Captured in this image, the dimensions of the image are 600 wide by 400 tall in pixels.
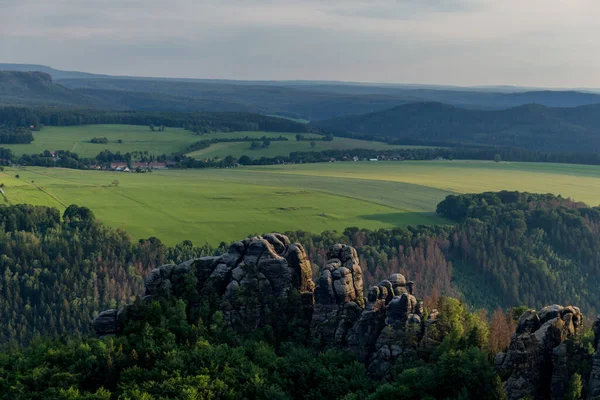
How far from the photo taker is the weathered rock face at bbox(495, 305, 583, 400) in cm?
4884

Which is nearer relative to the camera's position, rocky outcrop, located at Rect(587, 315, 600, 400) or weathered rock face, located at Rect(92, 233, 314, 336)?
rocky outcrop, located at Rect(587, 315, 600, 400)

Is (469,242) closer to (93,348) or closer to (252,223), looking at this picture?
(252,223)

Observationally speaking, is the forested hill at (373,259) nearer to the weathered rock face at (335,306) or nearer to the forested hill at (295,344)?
the forested hill at (295,344)

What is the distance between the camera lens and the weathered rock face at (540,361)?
48844 mm

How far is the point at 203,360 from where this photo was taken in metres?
56.5

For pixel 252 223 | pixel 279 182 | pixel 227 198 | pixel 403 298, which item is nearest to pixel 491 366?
pixel 403 298

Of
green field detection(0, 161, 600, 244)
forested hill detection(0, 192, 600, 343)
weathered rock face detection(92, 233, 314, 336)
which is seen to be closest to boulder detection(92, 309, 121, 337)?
weathered rock face detection(92, 233, 314, 336)

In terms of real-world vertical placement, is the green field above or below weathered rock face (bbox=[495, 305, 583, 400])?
below

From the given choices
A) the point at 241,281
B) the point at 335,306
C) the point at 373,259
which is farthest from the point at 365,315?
the point at 373,259

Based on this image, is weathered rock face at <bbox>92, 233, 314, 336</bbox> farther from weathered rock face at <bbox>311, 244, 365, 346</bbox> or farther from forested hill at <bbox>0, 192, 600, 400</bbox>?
weathered rock face at <bbox>311, 244, 365, 346</bbox>

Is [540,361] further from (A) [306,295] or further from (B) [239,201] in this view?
(B) [239,201]

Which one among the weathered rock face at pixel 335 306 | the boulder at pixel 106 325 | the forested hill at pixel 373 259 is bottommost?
the forested hill at pixel 373 259

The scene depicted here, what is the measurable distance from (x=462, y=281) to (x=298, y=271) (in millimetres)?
59420

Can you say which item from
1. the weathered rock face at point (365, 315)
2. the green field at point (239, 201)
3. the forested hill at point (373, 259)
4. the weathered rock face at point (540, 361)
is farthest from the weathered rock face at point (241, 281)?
the green field at point (239, 201)
